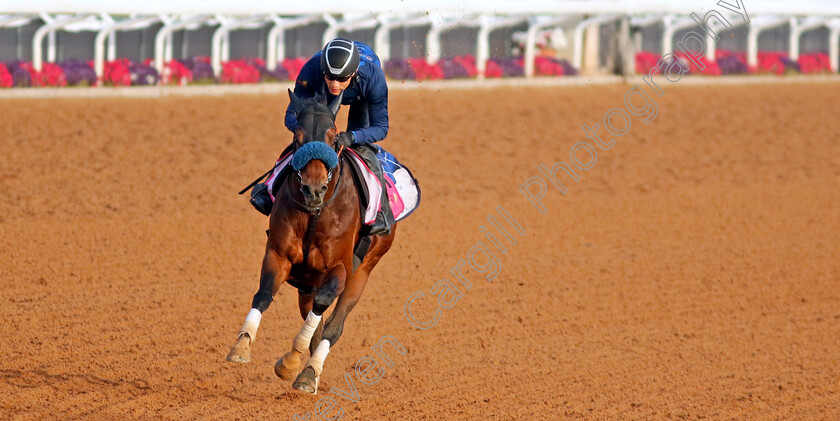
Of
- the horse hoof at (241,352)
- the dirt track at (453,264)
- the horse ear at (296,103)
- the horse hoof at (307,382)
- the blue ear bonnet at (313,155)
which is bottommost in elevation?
the dirt track at (453,264)

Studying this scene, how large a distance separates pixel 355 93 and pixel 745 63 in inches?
781

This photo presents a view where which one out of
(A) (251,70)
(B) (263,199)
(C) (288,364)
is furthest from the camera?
(A) (251,70)

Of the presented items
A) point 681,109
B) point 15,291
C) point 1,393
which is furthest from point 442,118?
point 1,393

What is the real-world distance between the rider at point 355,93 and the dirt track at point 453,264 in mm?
1462

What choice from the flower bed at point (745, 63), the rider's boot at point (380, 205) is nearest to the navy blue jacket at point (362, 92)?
the rider's boot at point (380, 205)

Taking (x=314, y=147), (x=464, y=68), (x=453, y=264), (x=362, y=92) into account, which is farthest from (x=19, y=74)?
(x=314, y=147)

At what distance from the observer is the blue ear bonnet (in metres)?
5.44

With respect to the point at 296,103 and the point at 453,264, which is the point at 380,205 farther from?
the point at 453,264

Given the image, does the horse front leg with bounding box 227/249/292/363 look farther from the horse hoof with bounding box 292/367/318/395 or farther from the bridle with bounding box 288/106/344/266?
the horse hoof with bounding box 292/367/318/395

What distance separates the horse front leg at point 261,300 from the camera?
5.52 m

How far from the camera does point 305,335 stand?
603 centimetres

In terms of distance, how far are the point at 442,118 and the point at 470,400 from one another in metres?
10.5

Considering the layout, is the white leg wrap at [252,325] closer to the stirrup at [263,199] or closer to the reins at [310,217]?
the reins at [310,217]

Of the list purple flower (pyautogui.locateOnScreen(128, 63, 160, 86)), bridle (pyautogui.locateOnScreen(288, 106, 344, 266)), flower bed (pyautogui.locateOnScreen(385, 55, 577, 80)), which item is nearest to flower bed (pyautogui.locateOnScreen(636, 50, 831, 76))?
flower bed (pyautogui.locateOnScreen(385, 55, 577, 80))
